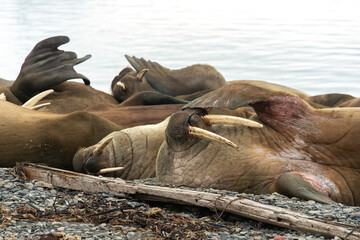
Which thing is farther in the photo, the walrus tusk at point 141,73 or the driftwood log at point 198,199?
the walrus tusk at point 141,73

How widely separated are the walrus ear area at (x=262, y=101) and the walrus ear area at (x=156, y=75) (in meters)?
3.52

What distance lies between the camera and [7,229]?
3834 mm

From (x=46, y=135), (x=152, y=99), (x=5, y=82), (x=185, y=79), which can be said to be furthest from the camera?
(x=5, y=82)

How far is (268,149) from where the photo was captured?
492 cm

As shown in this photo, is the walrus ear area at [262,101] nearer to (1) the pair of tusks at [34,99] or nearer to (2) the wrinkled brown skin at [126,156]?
(2) the wrinkled brown skin at [126,156]

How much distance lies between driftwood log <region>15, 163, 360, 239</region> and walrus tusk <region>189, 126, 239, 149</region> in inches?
26.5

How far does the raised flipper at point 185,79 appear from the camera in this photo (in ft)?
27.6

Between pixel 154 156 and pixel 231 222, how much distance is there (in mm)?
1966

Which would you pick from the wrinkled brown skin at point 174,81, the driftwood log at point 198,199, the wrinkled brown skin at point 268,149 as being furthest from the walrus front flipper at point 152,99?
the driftwood log at point 198,199

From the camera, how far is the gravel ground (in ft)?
12.2

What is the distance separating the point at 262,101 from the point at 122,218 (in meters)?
1.46

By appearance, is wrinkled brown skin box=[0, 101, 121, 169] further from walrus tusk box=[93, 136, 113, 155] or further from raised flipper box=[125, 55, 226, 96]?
raised flipper box=[125, 55, 226, 96]

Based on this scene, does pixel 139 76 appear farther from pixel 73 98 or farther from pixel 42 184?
pixel 42 184

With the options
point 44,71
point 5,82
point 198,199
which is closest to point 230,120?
point 198,199
